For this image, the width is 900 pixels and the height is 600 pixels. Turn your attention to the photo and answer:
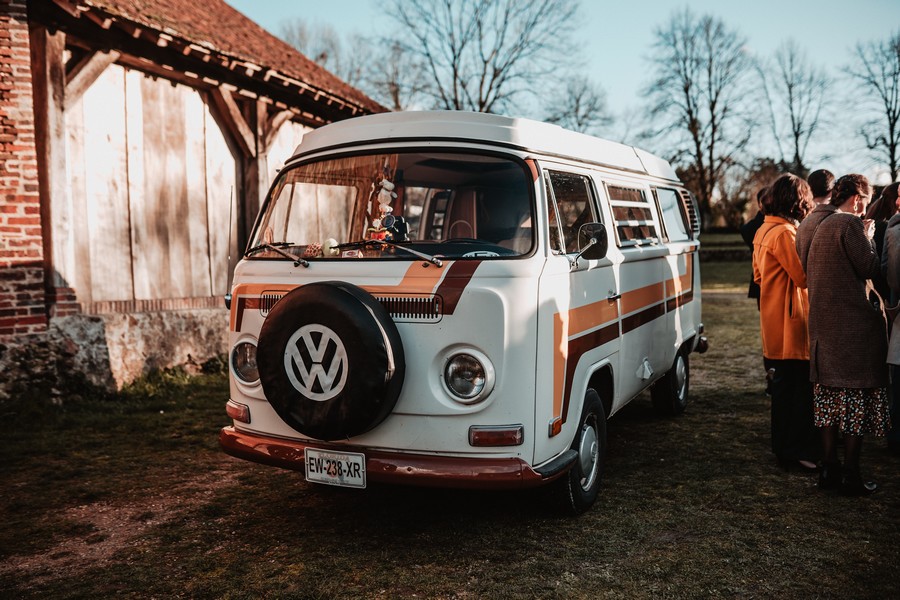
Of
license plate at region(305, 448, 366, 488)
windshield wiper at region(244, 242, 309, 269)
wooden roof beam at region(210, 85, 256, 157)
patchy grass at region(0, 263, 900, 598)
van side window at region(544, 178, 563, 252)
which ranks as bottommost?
patchy grass at region(0, 263, 900, 598)

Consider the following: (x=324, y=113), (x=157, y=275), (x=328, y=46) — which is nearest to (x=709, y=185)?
(x=328, y=46)

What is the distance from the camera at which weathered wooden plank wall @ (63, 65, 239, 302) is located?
805cm

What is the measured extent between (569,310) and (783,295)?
6.53ft

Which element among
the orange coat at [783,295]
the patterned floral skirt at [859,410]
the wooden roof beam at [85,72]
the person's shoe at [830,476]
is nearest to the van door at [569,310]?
Result: the orange coat at [783,295]

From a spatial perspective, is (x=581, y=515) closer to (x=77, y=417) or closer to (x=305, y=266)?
(x=305, y=266)

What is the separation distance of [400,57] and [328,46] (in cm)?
1246

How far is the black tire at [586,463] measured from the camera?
14.3 feet

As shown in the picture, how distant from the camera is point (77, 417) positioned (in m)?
7.15

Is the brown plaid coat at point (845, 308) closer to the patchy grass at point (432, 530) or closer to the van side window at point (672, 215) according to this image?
the patchy grass at point (432, 530)

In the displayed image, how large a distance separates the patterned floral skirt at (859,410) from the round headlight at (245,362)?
11.8 ft

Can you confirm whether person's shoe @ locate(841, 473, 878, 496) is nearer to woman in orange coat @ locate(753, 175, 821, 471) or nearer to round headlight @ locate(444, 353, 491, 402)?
woman in orange coat @ locate(753, 175, 821, 471)

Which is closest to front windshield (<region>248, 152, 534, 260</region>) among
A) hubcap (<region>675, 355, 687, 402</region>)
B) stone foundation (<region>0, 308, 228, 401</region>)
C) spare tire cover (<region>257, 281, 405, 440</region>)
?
spare tire cover (<region>257, 281, 405, 440</region>)

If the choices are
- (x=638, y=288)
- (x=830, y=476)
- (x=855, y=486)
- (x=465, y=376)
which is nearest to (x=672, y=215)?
(x=638, y=288)

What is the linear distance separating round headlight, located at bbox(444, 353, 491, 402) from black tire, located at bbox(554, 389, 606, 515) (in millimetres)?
878
